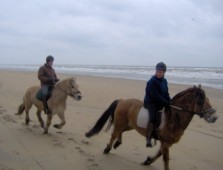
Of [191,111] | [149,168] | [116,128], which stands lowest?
[149,168]

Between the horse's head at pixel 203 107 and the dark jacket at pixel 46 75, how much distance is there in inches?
175

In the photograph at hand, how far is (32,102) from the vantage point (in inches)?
Result: 359

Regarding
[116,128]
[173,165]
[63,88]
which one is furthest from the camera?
[63,88]

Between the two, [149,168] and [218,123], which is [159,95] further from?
[218,123]

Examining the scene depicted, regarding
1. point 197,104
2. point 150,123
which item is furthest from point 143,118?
point 197,104

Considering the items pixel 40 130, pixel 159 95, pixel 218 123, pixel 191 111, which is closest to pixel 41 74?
pixel 40 130

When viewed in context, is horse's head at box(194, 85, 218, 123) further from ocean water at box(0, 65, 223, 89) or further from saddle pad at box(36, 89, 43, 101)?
ocean water at box(0, 65, 223, 89)

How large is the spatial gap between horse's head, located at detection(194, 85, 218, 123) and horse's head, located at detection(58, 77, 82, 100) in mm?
3184

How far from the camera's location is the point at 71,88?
25.8ft

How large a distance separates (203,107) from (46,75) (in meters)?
4.73

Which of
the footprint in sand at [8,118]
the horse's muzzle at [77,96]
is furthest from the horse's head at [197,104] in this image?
the footprint in sand at [8,118]

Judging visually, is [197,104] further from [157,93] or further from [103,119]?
[103,119]

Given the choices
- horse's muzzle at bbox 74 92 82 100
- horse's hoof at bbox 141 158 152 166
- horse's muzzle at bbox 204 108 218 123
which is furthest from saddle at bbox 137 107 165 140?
horse's muzzle at bbox 74 92 82 100

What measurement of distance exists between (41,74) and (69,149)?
2.63 metres
